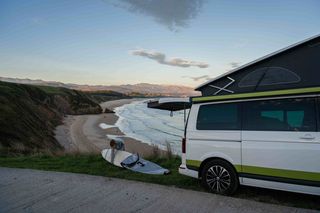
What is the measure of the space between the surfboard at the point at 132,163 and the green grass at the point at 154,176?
0.62ft

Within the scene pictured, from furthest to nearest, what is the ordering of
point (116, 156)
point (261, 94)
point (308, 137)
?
point (116, 156) < point (261, 94) < point (308, 137)

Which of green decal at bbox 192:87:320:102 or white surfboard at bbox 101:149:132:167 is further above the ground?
green decal at bbox 192:87:320:102

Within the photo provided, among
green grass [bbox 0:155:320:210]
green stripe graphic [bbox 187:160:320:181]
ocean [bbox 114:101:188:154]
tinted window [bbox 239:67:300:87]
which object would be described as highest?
tinted window [bbox 239:67:300:87]

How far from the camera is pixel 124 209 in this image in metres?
5.34

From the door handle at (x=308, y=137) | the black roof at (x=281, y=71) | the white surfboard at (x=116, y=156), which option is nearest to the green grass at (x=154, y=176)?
the white surfboard at (x=116, y=156)

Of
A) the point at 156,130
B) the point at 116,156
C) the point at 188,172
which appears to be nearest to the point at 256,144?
the point at 188,172

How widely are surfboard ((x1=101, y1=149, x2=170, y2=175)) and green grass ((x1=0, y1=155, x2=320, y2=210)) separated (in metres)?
Answer: 0.19

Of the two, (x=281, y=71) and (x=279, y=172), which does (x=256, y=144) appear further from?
(x=281, y=71)

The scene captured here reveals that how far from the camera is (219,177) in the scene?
6.20m

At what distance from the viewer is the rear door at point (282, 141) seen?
16.7ft

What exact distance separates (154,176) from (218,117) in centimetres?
271

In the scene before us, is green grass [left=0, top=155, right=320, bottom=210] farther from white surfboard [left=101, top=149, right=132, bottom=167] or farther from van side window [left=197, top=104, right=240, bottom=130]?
van side window [left=197, top=104, right=240, bottom=130]

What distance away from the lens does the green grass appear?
5.69 metres

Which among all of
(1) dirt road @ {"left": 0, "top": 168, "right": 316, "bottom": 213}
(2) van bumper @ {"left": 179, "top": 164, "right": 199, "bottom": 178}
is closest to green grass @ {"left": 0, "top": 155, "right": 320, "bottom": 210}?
(2) van bumper @ {"left": 179, "top": 164, "right": 199, "bottom": 178}
